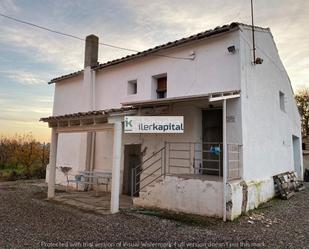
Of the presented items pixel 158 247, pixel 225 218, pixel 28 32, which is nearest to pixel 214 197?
pixel 225 218

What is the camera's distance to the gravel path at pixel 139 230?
579cm

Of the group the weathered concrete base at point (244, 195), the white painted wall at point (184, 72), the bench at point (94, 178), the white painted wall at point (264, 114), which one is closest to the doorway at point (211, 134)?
the white painted wall at point (184, 72)

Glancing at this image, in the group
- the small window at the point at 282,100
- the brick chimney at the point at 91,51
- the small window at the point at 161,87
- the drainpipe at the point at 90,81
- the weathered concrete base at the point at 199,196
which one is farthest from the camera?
the brick chimney at the point at 91,51

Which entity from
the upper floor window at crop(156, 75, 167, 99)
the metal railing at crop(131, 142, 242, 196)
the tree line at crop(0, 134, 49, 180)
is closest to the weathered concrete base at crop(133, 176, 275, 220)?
the metal railing at crop(131, 142, 242, 196)

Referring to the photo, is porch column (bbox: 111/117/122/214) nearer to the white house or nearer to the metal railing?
the white house

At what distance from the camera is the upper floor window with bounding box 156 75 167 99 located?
454 inches

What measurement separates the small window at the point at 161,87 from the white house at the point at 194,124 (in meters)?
0.05

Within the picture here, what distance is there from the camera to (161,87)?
11.7 meters

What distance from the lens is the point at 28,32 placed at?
10719mm

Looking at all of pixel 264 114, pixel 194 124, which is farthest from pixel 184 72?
pixel 264 114

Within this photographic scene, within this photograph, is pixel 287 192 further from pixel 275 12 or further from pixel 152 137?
pixel 275 12

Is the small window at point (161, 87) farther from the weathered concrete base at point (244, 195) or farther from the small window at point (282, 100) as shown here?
the small window at point (282, 100)

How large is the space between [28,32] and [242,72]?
8.69 meters

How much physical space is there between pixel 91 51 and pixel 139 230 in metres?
11.0
